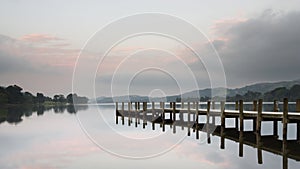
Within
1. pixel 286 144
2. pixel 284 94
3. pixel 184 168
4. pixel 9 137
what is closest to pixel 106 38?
pixel 184 168

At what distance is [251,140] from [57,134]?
35.1 m

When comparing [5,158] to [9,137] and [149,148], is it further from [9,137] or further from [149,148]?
[9,137]

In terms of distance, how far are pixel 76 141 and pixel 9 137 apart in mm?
10109

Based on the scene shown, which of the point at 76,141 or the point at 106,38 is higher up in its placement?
the point at 106,38

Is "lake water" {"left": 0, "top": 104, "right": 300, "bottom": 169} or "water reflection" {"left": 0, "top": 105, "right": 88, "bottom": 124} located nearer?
"lake water" {"left": 0, "top": 104, "right": 300, "bottom": 169}

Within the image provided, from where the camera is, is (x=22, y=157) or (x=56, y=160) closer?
(x=56, y=160)

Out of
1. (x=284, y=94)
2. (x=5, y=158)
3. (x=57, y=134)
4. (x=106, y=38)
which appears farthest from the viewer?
(x=284, y=94)

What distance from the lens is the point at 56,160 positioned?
3048 cm

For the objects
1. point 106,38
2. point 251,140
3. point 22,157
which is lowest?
point 22,157

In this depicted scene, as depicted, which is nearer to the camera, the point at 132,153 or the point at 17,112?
the point at 132,153

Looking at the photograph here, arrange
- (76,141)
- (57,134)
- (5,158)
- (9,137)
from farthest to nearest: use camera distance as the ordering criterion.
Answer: (57,134)
(9,137)
(76,141)
(5,158)

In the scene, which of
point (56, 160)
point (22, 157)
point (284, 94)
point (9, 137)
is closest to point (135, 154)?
point (56, 160)

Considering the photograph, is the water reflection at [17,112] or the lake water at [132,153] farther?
the water reflection at [17,112]

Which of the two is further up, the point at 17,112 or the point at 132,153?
the point at 17,112
